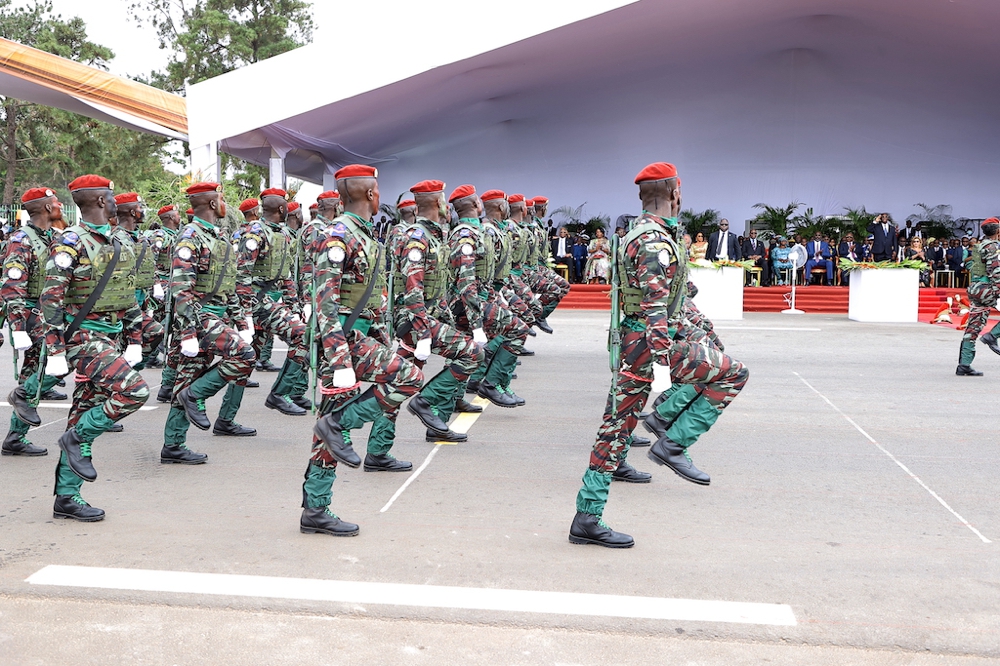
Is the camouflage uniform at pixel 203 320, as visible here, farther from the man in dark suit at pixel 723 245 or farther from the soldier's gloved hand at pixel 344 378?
the man in dark suit at pixel 723 245

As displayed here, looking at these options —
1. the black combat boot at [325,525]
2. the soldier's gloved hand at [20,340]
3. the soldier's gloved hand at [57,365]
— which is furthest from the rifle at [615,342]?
the soldier's gloved hand at [20,340]

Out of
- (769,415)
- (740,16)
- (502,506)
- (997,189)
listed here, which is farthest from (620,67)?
(502,506)

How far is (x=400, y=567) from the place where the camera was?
4.65 meters

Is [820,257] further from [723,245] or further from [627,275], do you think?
[627,275]

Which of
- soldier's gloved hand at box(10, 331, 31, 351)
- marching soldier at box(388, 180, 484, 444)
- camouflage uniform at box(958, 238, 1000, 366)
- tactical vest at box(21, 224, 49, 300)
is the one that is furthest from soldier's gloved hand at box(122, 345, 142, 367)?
camouflage uniform at box(958, 238, 1000, 366)

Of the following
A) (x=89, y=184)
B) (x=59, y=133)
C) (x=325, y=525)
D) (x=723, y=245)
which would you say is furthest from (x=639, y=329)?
(x=59, y=133)

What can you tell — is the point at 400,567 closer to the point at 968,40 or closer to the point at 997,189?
the point at 968,40

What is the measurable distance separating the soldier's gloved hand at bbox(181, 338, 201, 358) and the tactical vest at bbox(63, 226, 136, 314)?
1.04 meters

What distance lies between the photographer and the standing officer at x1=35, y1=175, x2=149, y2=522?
17.6ft

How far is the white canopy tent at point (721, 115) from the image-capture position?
2286cm

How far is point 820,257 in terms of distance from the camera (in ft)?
77.9

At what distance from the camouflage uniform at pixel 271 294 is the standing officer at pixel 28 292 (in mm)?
1684

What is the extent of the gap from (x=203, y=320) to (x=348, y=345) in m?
2.47

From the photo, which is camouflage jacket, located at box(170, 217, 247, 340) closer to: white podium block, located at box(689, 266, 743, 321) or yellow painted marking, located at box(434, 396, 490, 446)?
yellow painted marking, located at box(434, 396, 490, 446)
